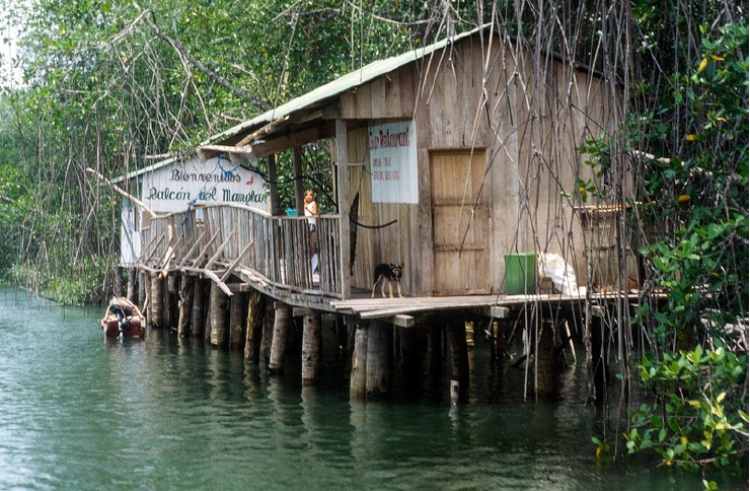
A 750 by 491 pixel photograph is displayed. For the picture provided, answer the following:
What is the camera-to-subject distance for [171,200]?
25938 mm

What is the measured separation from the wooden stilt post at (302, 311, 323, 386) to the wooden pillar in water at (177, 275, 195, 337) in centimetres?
849

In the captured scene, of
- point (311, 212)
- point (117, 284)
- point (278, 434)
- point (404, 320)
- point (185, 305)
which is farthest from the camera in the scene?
point (117, 284)

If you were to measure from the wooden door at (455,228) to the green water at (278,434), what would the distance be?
64.9 inches

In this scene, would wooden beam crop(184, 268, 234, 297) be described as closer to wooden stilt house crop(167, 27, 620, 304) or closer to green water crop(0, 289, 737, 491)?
green water crop(0, 289, 737, 491)

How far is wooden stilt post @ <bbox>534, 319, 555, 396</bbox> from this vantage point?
14852 mm

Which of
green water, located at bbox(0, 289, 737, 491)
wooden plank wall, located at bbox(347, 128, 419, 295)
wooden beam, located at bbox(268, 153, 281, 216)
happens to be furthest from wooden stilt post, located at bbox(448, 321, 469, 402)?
wooden beam, located at bbox(268, 153, 281, 216)

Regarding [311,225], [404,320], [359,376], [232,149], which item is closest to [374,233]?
[311,225]

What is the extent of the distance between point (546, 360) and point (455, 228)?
209cm

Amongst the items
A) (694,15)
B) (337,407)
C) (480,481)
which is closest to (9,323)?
(337,407)

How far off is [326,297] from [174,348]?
8437 millimetres

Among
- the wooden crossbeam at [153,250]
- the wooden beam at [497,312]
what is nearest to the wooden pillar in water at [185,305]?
the wooden crossbeam at [153,250]

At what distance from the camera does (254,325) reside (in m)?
20.3

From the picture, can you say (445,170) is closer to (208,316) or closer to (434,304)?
(434,304)

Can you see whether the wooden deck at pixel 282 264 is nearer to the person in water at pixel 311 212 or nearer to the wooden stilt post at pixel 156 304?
the person in water at pixel 311 212
